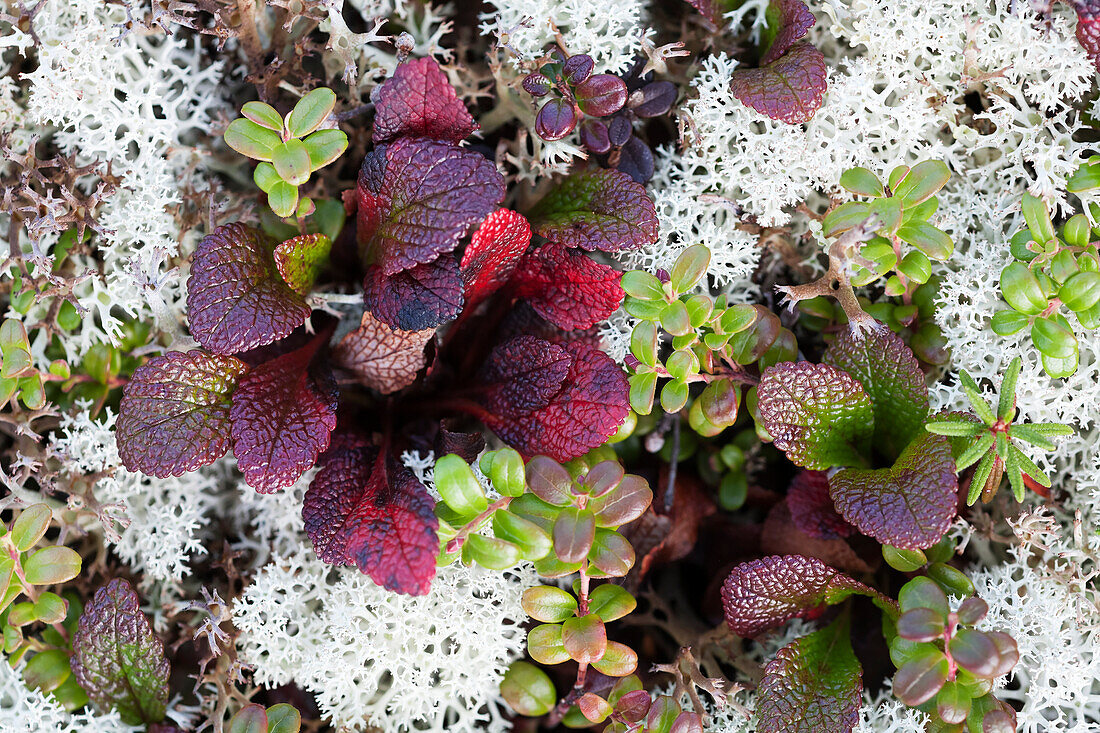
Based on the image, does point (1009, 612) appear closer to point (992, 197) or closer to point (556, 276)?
point (992, 197)

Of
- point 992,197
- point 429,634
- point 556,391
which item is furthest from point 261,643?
point 992,197

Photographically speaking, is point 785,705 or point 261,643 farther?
point 261,643

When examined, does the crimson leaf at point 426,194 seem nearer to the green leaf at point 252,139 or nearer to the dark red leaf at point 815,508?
the green leaf at point 252,139

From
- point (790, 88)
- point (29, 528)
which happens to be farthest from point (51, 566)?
point (790, 88)

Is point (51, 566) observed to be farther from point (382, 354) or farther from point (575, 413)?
point (575, 413)

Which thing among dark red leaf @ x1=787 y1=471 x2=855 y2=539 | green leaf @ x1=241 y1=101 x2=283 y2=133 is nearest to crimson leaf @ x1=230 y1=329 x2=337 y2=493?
green leaf @ x1=241 y1=101 x2=283 y2=133

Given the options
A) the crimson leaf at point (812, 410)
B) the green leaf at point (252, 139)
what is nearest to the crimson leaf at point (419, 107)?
the green leaf at point (252, 139)

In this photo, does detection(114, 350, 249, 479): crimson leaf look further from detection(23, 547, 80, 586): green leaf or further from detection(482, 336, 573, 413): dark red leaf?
detection(482, 336, 573, 413): dark red leaf

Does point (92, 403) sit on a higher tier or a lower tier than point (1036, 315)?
lower
